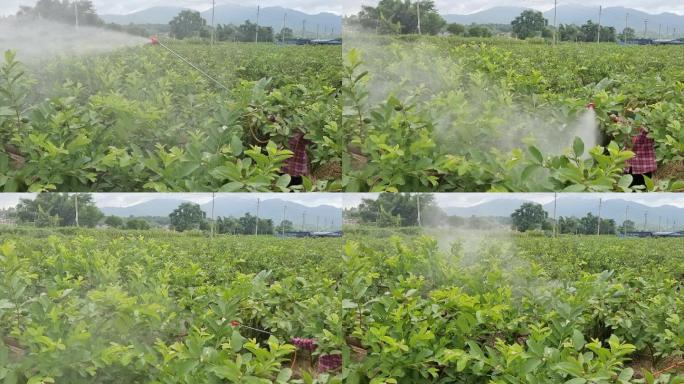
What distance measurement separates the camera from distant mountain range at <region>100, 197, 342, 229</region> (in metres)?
2.94

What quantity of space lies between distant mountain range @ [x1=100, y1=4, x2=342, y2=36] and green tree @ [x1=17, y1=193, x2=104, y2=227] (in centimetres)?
109

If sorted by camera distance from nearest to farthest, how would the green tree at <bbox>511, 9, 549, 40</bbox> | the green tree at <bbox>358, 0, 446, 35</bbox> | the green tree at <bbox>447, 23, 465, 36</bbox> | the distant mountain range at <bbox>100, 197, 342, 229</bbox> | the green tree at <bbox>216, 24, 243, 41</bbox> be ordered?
the distant mountain range at <bbox>100, 197, 342, 229</bbox>, the green tree at <bbox>358, 0, 446, 35</bbox>, the green tree at <bbox>447, 23, 465, 36</bbox>, the green tree at <bbox>511, 9, 549, 40</bbox>, the green tree at <bbox>216, 24, 243, 41</bbox>

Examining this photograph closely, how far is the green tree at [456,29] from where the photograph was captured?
10.7ft

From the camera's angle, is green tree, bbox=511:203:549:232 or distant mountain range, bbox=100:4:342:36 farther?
distant mountain range, bbox=100:4:342:36

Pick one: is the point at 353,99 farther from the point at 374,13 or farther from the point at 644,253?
the point at 644,253

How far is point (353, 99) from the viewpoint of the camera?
2.91 metres

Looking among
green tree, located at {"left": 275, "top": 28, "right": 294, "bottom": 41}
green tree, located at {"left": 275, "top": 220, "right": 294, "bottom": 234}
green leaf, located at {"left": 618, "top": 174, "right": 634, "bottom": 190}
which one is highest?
green tree, located at {"left": 275, "top": 28, "right": 294, "bottom": 41}

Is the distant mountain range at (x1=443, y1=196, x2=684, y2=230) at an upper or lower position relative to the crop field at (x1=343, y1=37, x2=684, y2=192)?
lower

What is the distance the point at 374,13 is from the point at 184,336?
1.64 metres

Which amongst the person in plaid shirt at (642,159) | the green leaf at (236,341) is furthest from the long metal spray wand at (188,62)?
the person in plaid shirt at (642,159)

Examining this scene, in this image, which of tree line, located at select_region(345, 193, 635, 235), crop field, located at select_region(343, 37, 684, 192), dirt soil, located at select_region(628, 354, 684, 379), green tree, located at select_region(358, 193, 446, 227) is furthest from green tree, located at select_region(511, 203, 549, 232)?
dirt soil, located at select_region(628, 354, 684, 379)

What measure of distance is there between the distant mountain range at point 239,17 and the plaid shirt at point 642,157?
1513mm

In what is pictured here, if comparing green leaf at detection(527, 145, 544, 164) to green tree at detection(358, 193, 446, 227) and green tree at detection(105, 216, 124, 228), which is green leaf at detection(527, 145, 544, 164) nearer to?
green tree at detection(358, 193, 446, 227)

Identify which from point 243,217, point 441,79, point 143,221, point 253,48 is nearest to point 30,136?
point 143,221
